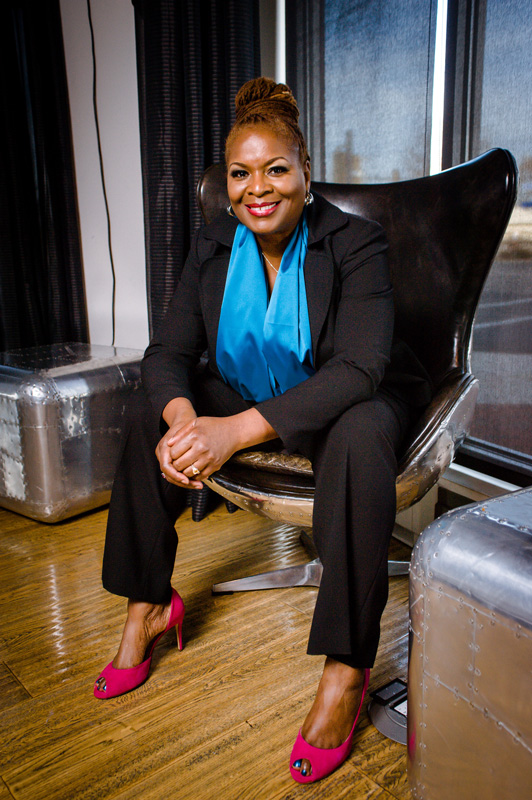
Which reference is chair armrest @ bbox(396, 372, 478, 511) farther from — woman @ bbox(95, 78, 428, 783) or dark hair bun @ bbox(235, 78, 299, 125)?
dark hair bun @ bbox(235, 78, 299, 125)

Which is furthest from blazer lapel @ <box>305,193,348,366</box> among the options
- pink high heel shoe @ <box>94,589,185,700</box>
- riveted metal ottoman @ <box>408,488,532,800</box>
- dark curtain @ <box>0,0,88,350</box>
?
dark curtain @ <box>0,0,88,350</box>

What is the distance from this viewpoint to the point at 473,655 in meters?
0.71

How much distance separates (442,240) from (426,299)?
136mm

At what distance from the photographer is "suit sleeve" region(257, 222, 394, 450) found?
1.05 metres

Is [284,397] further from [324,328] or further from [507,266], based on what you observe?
[507,266]

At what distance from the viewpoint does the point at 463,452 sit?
5.90ft

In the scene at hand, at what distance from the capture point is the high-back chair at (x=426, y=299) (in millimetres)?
1158

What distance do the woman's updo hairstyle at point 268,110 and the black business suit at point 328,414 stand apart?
0.59ft

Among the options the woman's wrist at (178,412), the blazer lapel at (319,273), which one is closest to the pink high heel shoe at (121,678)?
the woman's wrist at (178,412)

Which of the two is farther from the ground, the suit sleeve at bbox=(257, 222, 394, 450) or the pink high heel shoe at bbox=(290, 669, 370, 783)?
the suit sleeve at bbox=(257, 222, 394, 450)

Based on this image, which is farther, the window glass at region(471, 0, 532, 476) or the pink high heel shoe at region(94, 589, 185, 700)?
the window glass at region(471, 0, 532, 476)

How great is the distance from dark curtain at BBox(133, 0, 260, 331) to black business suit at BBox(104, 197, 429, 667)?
0.71m

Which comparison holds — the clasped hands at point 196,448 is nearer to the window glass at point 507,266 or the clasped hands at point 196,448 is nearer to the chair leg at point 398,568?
the chair leg at point 398,568

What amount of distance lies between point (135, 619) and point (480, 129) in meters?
1.48
